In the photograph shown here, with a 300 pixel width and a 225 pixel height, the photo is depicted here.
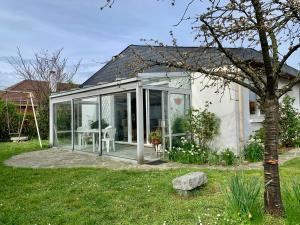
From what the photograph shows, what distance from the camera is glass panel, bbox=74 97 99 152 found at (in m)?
12.8

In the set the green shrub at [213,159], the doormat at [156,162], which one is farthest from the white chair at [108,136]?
the green shrub at [213,159]

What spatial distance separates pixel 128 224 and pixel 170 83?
26.0 feet

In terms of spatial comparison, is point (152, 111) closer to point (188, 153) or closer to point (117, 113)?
point (117, 113)

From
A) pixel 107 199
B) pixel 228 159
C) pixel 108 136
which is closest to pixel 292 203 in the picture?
pixel 107 199

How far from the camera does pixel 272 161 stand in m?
4.43

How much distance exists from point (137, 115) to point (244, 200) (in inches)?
249

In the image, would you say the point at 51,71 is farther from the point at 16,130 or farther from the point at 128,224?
the point at 128,224

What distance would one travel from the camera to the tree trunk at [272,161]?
14.6ft

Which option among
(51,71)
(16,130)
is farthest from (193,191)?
(51,71)

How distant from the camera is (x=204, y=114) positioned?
11.4 metres

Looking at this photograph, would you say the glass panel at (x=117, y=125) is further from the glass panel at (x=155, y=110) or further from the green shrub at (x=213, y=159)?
the green shrub at (x=213, y=159)

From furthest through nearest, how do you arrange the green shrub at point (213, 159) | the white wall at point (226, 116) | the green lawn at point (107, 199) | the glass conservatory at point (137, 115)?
the white wall at point (226, 116), the glass conservatory at point (137, 115), the green shrub at point (213, 159), the green lawn at point (107, 199)

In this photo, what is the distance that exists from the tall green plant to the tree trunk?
6843 mm

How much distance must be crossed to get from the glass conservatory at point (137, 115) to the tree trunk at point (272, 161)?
601 centimetres
